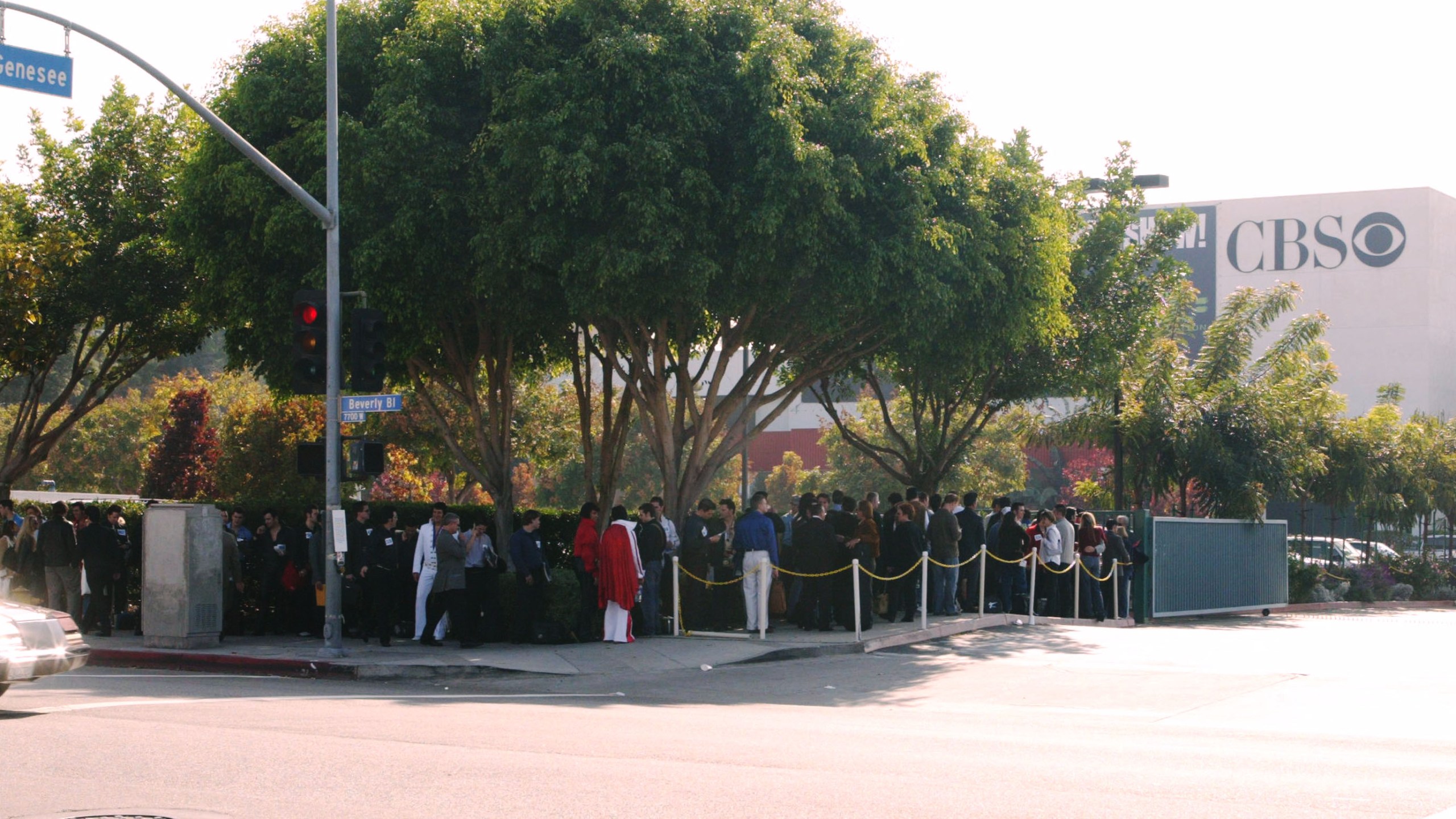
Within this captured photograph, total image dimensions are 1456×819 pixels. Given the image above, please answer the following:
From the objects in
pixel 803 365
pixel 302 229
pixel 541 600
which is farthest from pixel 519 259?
pixel 803 365

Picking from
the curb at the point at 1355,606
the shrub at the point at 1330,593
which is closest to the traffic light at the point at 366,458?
the curb at the point at 1355,606

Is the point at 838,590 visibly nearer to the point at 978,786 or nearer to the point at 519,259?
the point at 519,259

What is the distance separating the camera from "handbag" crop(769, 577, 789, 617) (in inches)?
802

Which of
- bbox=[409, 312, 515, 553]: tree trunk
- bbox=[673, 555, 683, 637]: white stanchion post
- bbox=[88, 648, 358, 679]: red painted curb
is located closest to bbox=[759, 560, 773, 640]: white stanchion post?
bbox=[673, 555, 683, 637]: white stanchion post

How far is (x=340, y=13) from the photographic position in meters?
21.3

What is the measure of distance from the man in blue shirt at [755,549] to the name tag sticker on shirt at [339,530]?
5204 mm

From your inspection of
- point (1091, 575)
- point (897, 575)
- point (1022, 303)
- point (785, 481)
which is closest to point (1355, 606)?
point (1091, 575)

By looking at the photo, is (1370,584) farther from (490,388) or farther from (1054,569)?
(490,388)

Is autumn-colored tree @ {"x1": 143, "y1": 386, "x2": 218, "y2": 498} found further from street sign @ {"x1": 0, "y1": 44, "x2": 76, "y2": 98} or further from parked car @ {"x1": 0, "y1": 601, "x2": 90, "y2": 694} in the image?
parked car @ {"x1": 0, "y1": 601, "x2": 90, "y2": 694}

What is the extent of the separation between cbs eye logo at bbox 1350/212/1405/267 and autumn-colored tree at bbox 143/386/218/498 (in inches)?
2007

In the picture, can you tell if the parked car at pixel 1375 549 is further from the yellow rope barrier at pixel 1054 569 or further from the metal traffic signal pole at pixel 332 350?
the metal traffic signal pole at pixel 332 350

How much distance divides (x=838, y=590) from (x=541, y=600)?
416cm

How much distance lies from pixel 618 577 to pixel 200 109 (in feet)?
24.1

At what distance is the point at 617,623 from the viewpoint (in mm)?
18219
